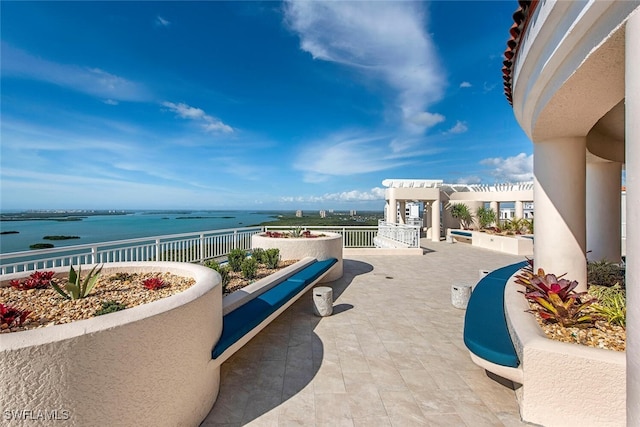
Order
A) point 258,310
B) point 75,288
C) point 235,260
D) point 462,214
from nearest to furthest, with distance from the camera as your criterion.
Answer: point 75,288 → point 258,310 → point 235,260 → point 462,214

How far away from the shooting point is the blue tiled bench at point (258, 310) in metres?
2.85

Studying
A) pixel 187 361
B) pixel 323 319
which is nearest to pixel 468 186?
pixel 323 319

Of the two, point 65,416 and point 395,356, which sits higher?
point 65,416

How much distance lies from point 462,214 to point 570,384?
1663 cm

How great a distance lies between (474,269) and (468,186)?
12025mm

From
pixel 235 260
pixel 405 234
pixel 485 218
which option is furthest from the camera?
pixel 485 218

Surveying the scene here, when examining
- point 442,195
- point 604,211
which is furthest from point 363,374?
point 442,195

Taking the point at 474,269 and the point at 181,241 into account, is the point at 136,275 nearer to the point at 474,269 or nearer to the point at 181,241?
the point at 181,241

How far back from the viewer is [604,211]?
6262 mm

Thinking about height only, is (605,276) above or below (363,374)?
above

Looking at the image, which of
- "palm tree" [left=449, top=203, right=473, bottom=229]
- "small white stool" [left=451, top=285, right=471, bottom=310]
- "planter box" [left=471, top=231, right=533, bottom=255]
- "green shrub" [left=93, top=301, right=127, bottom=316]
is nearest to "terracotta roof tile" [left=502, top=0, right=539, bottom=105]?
"small white stool" [left=451, top=285, right=471, bottom=310]

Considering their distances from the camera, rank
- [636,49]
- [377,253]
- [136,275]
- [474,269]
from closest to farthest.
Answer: [636,49]
[136,275]
[474,269]
[377,253]

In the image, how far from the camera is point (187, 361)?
2322mm

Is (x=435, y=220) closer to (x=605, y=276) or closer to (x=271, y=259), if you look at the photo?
(x=605, y=276)
